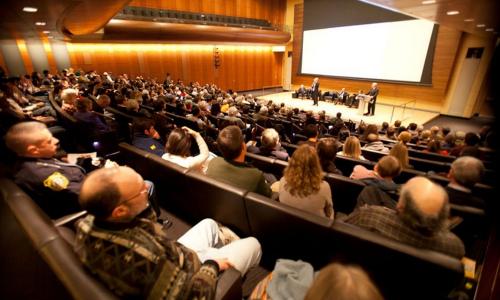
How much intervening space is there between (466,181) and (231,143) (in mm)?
1467

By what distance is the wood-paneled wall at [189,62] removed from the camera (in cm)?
1176

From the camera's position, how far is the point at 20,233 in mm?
1334

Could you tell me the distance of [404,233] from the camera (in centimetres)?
127

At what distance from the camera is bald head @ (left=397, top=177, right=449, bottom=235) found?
3.79 ft

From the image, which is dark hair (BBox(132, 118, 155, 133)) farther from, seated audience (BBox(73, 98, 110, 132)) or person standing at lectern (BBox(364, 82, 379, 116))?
person standing at lectern (BBox(364, 82, 379, 116))

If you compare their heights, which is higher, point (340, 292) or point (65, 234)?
point (340, 292)

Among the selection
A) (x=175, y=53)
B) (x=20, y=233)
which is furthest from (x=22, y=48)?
(x=20, y=233)

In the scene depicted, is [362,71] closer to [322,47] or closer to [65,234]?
[322,47]

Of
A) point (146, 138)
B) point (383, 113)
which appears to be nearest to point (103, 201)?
point (146, 138)

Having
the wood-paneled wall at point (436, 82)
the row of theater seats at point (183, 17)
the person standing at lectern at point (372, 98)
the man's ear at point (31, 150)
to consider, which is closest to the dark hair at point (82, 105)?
the man's ear at point (31, 150)

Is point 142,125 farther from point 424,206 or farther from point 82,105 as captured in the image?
point 424,206

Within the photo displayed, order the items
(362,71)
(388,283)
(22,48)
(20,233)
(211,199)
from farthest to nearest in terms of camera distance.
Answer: (362,71) → (22,48) → (211,199) → (20,233) → (388,283)

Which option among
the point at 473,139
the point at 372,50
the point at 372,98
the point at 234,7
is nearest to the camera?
the point at 473,139

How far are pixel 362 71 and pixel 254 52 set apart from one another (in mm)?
7358
